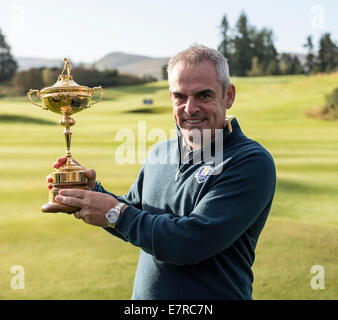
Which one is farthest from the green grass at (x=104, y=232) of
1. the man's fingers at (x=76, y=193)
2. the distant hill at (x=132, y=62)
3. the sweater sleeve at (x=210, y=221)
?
the distant hill at (x=132, y=62)

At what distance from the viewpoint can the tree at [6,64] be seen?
34506mm

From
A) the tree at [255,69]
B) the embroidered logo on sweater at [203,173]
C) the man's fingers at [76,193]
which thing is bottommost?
the man's fingers at [76,193]

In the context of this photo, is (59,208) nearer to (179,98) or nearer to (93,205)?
(93,205)

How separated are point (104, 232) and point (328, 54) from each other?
30394 millimetres

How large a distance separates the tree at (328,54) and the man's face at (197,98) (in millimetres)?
32243

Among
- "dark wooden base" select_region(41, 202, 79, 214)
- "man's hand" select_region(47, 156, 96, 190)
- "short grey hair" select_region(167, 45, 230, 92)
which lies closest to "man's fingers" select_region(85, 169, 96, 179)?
"man's hand" select_region(47, 156, 96, 190)

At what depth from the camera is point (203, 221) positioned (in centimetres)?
170

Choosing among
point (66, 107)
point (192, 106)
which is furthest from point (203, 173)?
point (66, 107)

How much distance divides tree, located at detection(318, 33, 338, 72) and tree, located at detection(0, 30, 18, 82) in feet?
69.6

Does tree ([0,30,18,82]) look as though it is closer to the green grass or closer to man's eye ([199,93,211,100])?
the green grass

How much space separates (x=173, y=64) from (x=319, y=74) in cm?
3091

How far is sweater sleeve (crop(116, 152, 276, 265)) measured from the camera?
66.7 inches

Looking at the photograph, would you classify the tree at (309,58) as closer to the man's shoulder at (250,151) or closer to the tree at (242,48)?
the tree at (242,48)

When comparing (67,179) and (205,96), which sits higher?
(205,96)
